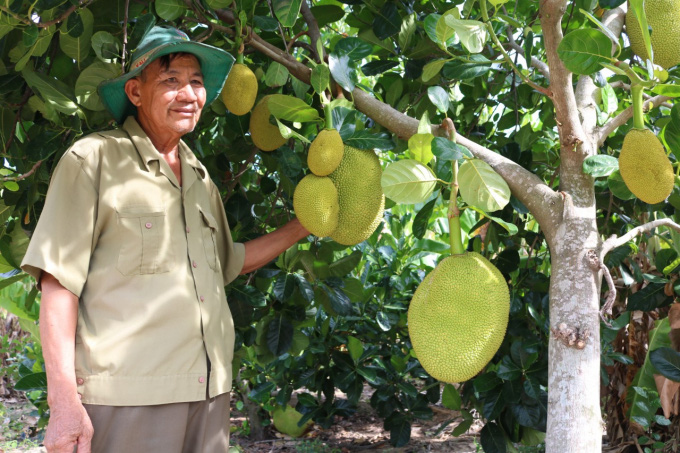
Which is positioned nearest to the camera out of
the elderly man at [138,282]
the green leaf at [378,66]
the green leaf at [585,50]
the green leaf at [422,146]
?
the green leaf at [585,50]

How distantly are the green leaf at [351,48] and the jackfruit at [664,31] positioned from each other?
541 millimetres

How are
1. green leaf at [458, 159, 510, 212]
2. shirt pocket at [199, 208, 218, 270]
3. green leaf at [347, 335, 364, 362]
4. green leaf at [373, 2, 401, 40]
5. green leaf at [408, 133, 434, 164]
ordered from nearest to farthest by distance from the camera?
green leaf at [458, 159, 510, 212] → green leaf at [408, 133, 434, 164] → shirt pocket at [199, 208, 218, 270] → green leaf at [373, 2, 401, 40] → green leaf at [347, 335, 364, 362]

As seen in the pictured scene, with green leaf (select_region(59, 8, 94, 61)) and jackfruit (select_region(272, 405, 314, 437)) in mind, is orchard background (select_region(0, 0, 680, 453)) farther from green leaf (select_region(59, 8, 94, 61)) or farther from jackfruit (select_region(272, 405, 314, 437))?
jackfruit (select_region(272, 405, 314, 437))

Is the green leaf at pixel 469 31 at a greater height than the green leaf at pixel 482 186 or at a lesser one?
greater

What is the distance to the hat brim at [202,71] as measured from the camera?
4.55 ft

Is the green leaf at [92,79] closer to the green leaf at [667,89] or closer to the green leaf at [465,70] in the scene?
the green leaf at [465,70]

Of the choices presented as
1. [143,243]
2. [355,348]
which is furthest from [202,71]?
[355,348]

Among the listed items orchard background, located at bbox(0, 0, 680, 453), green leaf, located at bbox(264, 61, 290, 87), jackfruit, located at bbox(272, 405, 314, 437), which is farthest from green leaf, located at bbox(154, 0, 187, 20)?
jackfruit, located at bbox(272, 405, 314, 437)

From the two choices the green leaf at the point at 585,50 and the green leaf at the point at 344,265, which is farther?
the green leaf at the point at 344,265

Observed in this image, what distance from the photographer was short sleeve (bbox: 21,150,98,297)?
1.28 m

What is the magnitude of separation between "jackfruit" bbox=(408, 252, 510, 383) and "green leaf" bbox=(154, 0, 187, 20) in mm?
792

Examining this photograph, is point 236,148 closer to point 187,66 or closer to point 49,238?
point 187,66

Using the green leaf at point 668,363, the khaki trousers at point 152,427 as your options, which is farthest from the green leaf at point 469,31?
the green leaf at point 668,363

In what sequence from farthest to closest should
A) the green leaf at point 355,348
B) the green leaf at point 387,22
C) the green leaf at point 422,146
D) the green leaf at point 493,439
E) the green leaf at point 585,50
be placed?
the green leaf at point 355,348
the green leaf at point 493,439
the green leaf at point 387,22
the green leaf at point 422,146
the green leaf at point 585,50
